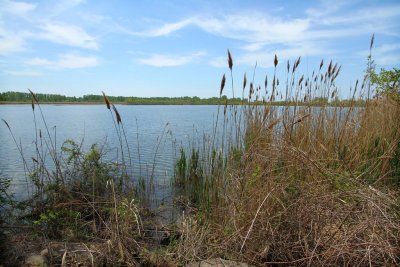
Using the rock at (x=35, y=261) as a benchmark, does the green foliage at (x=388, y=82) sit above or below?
above

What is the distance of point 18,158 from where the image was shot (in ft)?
23.1

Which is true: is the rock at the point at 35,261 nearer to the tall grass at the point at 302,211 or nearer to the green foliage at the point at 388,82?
the tall grass at the point at 302,211

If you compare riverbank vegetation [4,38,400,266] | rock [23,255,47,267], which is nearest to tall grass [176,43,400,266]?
riverbank vegetation [4,38,400,266]

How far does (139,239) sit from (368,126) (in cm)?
296

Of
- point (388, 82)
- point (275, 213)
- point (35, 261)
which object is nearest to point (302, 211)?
point (275, 213)

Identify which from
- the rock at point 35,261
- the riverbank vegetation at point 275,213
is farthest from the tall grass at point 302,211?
the rock at point 35,261

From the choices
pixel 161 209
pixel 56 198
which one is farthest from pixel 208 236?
pixel 56 198

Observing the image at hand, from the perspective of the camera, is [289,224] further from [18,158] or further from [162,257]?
[18,158]

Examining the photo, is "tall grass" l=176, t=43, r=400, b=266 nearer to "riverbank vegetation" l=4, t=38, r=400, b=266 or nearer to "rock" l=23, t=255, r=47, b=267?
"riverbank vegetation" l=4, t=38, r=400, b=266

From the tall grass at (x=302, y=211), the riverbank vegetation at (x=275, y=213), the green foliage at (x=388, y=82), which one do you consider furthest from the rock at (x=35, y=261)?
the green foliage at (x=388, y=82)

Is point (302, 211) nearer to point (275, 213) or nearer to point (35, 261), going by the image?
point (275, 213)

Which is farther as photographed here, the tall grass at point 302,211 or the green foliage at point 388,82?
the green foliage at point 388,82

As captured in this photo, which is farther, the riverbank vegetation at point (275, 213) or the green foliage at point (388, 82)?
the green foliage at point (388, 82)

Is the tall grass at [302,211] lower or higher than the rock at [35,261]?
higher
